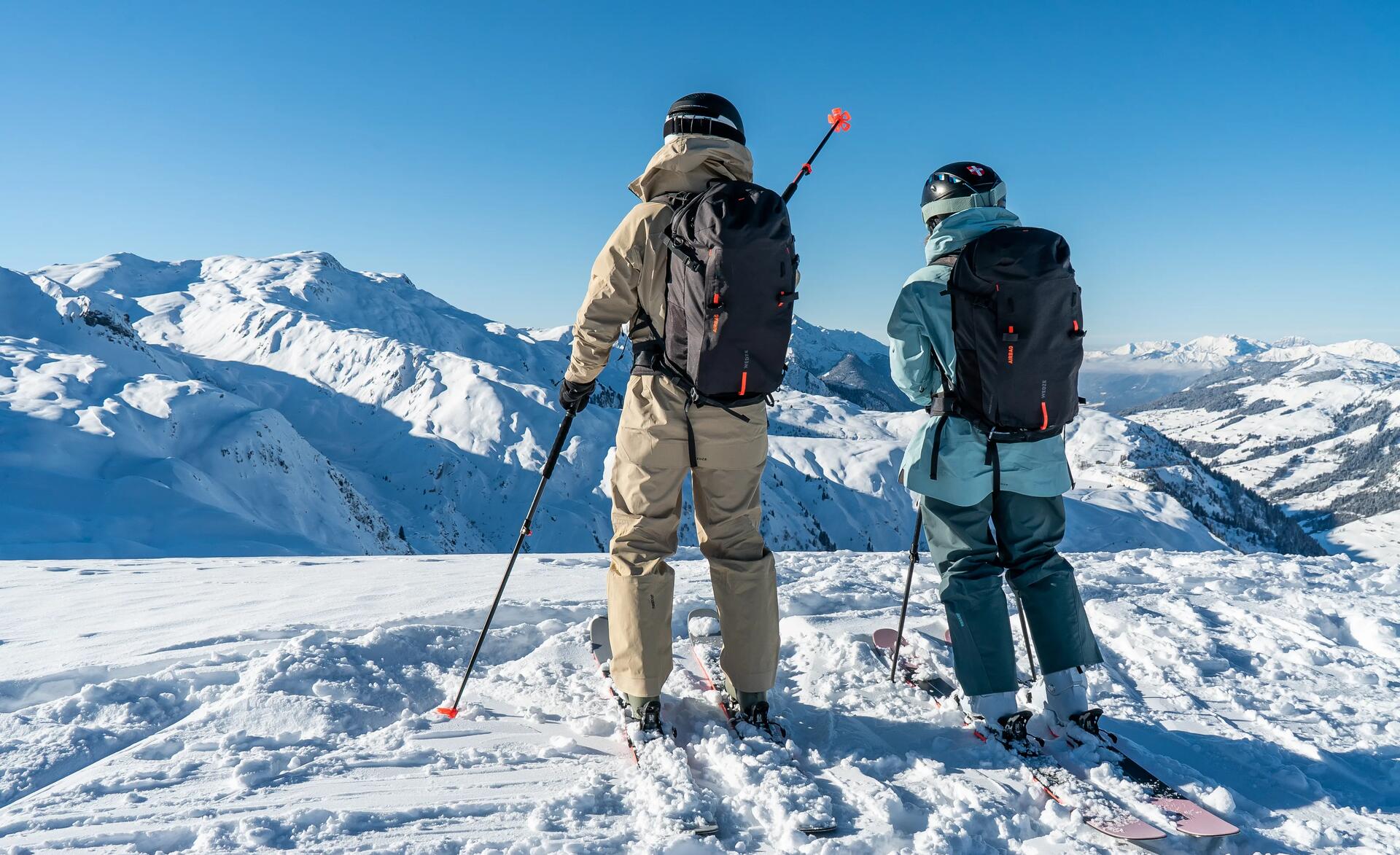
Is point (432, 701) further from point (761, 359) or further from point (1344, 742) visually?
point (1344, 742)

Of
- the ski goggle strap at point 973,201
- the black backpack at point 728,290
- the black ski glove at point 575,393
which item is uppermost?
the ski goggle strap at point 973,201

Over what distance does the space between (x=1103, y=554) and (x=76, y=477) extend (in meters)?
30.1

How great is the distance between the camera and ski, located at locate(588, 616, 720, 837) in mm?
2721

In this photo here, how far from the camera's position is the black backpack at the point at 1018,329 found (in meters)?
3.30

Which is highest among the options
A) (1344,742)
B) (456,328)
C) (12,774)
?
(456,328)

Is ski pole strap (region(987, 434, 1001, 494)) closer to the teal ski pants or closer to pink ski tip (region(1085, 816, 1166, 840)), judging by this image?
the teal ski pants

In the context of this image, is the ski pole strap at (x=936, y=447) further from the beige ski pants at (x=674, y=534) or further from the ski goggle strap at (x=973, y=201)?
the ski goggle strap at (x=973, y=201)

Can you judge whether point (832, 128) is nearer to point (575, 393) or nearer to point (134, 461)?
point (575, 393)

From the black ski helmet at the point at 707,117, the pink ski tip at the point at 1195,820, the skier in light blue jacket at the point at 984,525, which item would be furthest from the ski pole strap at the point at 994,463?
the black ski helmet at the point at 707,117

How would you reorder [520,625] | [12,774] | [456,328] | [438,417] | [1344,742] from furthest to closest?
[456,328] → [438,417] → [520,625] → [1344,742] → [12,774]

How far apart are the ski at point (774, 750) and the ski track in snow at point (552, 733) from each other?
2.0 inches

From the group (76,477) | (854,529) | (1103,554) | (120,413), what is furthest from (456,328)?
(1103,554)

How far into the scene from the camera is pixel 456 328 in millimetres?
145375

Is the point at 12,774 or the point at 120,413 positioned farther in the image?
the point at 120,413
